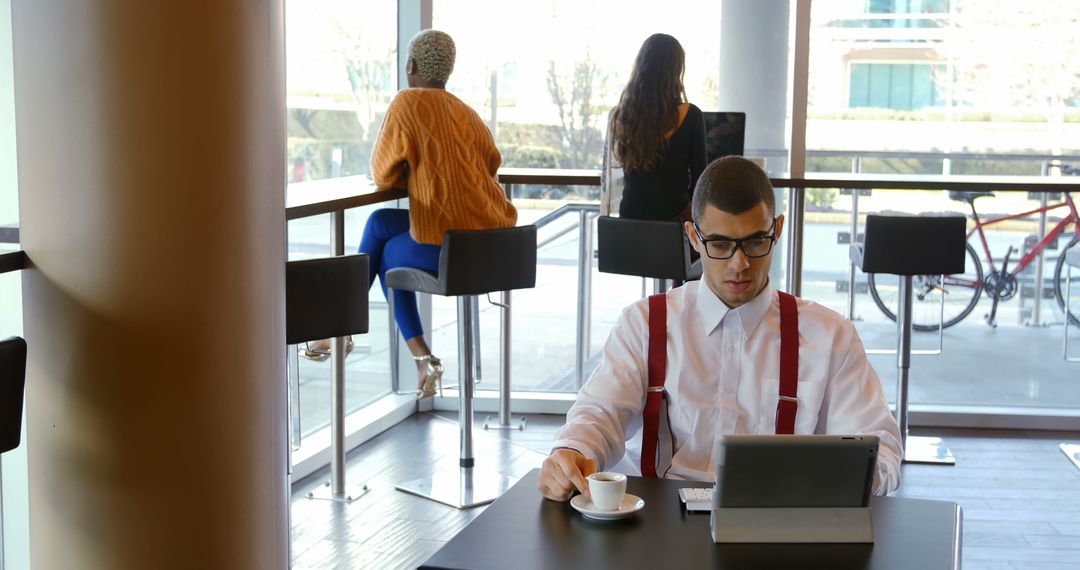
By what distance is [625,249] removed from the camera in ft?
16.0

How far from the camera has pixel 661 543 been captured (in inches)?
68.2

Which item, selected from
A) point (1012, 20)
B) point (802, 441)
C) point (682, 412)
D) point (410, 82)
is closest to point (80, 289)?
point (682, 412)

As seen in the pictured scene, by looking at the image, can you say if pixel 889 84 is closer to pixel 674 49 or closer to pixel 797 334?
pixel 674 49

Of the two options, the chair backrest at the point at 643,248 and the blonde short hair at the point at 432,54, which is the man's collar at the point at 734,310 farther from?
the blonde short hair at the point at 432,54

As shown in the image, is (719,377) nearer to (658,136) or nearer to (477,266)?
(477,266)

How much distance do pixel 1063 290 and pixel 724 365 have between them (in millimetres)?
4044

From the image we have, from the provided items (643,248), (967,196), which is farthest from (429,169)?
(967,196)

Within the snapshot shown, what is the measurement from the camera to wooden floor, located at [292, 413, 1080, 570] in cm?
398

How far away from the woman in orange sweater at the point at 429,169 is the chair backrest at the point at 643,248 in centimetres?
41

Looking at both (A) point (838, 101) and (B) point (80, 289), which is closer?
(B) point (80, 289)

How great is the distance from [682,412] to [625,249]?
2.51m

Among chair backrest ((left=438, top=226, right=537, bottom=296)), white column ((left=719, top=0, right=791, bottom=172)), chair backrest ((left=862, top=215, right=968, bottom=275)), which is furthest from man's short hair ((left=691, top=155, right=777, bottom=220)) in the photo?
white column ((left=719, top=0, right=791, bottom=172))

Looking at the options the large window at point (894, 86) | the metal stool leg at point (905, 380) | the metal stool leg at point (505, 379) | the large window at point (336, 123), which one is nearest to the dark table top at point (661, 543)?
the large window at point (336, 123)

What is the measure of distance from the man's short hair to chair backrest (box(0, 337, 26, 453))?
4.19ft
